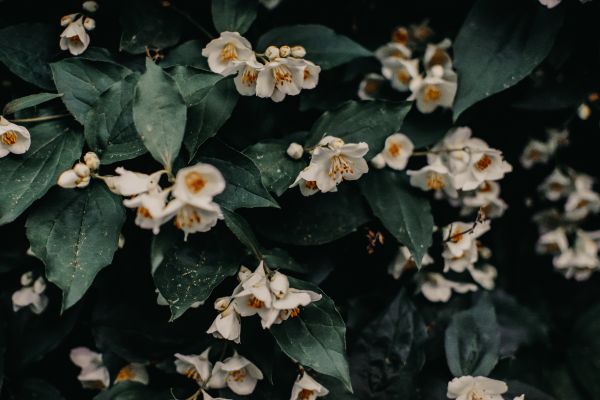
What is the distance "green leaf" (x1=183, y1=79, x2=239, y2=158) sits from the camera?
175 centimetres

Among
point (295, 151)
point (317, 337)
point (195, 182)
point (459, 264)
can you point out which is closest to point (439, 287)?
point (459, 264)

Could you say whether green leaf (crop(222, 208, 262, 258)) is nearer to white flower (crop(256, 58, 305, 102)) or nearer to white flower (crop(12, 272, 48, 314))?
white flower (crop(256, 58, 305, 102))

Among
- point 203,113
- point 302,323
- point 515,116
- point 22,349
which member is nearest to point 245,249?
point 302,323

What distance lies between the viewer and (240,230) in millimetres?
1676

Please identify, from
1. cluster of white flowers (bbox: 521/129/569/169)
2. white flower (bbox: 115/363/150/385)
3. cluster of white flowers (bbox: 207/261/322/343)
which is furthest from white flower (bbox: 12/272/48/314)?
→ cluster of white flowers (bbox: 521/129/569/169)

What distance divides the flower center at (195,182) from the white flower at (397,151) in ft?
3.01

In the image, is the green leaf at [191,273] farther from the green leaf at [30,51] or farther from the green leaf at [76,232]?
the green leaf at [30,51]

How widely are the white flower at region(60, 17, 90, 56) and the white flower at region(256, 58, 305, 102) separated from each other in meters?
0.64

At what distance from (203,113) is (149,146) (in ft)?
1.00

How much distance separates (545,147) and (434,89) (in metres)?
0.73

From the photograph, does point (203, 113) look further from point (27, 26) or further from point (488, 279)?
point (488, 279)

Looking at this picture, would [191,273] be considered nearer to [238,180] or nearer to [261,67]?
[238,180]

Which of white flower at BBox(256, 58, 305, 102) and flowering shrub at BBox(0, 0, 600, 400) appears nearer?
flowering shrub at BBox(0, 0, 600, 400)

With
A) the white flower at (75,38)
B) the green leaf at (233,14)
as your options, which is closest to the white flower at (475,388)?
the green leaf at (233,14)
